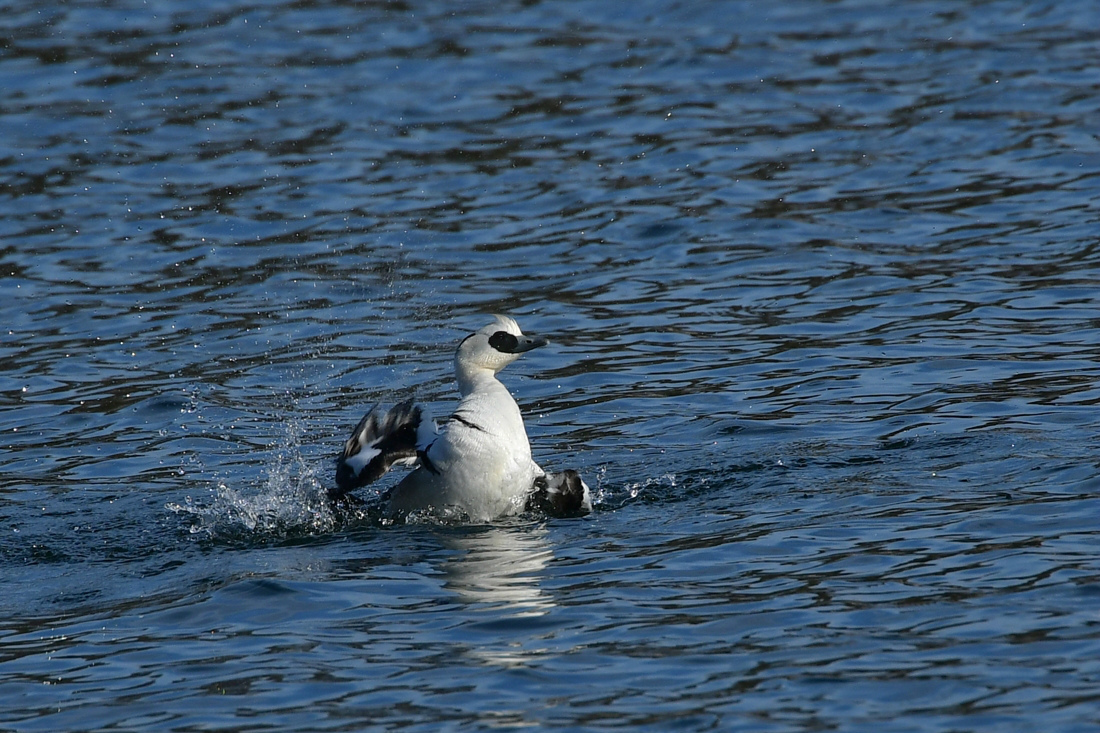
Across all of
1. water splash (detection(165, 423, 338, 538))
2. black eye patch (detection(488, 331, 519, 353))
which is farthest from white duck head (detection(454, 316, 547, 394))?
water splash (detection(165, 423, 338, 538))

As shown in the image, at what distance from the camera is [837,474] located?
9.91m

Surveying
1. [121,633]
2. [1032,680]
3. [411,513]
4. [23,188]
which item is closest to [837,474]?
[411,513]

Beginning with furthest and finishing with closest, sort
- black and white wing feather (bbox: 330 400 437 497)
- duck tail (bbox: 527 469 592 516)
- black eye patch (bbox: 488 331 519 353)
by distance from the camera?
black eye patch (bbox: 488 331 519 353)
black and white wing feather (bbox: 330 400 437 497)
duck tail (bbox: 527 469 592 516)

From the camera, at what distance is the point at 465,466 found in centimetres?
946

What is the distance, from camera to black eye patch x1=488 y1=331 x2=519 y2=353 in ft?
33.6

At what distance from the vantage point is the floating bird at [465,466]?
9.47 metres

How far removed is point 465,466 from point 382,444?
2.07 feet

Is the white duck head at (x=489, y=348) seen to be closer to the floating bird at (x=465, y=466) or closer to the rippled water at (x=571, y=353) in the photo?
the floating bird at (x=465, y=466)

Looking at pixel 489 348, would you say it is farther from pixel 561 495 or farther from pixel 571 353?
pixel 571 353

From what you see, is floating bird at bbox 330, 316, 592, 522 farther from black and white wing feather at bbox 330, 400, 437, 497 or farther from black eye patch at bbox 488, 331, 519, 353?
black eye patch at bbox 488, 331, 519, 353

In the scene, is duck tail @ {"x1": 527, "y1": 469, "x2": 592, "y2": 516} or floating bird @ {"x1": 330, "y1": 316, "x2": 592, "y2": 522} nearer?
duck tail @ {"x1": 527, "y1": 469, "x2": 592, "y2": 516}

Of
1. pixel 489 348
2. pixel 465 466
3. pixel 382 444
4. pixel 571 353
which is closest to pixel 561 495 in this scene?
pixel 465 466

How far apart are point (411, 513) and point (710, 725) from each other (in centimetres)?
372

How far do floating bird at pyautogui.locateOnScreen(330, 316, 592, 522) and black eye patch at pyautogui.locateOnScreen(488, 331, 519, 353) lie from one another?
1.30 ft
